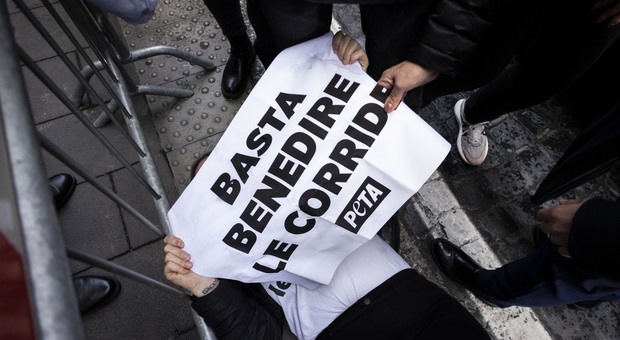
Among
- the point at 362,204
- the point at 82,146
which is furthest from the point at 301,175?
the point at 82,146

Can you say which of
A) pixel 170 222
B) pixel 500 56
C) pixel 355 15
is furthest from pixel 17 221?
pixel 355 15

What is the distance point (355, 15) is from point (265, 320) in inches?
105

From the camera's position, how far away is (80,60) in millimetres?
2604

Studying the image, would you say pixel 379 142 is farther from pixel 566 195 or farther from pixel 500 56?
pixel 566 195

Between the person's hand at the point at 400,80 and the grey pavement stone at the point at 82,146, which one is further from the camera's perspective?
the grey pavement stone at the point at 82,146

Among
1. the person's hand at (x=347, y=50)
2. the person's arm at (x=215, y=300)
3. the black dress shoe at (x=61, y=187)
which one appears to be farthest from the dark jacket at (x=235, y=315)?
the black dress shoe at (x=61, y=187)

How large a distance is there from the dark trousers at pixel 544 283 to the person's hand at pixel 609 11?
1.06m

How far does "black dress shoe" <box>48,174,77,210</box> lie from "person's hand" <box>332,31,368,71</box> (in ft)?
6.38

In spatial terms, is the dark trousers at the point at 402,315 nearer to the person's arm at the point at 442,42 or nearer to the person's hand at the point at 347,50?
the person's arm at the point at 442,42

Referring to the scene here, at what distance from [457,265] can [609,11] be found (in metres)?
1.50

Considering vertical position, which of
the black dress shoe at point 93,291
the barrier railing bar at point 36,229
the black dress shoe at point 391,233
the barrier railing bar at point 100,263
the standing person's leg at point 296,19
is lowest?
the black dress shoe at point 93,291

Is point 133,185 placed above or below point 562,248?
below

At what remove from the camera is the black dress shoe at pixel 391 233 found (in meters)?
1.98

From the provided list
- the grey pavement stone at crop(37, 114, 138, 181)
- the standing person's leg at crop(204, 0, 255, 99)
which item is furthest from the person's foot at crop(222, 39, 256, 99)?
the grey pavement stone at crop(37, 114, 138, 181)
